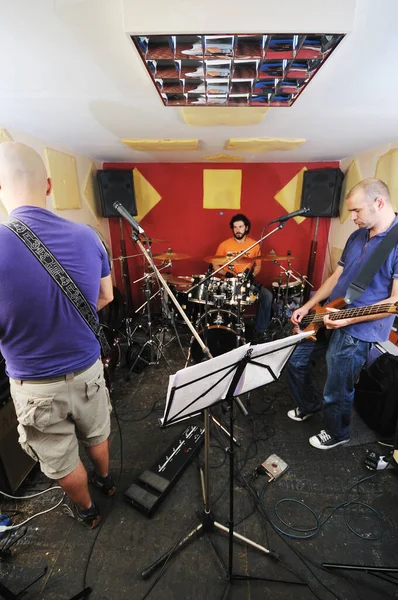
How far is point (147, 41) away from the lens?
42.6 inches

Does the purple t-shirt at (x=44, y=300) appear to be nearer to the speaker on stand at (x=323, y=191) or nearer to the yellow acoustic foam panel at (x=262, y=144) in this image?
the yellow acoustic foam panel at (x=262, y=144)

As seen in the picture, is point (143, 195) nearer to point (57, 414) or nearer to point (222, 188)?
point (222, 188)

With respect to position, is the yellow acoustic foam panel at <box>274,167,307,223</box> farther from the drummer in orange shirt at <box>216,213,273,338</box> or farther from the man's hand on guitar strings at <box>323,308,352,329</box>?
the man's hand on guitar strings at <box>323,308,352,329</box>

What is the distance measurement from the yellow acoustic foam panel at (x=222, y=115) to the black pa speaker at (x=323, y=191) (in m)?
1.77

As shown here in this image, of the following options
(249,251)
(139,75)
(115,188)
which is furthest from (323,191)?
(139,75)

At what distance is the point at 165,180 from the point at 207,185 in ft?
2.07

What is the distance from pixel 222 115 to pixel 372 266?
149 centimetres

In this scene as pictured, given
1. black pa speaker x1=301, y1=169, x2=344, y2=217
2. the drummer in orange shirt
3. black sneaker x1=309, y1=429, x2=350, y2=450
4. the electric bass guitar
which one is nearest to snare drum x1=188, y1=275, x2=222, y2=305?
the drummer in orange shirt

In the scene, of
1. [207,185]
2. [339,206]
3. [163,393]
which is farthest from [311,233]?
[163,393]

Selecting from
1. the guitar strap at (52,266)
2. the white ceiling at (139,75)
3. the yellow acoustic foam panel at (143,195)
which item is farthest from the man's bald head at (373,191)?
the yellow acoustic foam panel at (143,195)

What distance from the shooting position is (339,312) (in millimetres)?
1757

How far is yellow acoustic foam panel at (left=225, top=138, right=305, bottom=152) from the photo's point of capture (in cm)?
263

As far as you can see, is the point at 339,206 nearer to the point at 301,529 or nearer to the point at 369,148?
the point at 369,148

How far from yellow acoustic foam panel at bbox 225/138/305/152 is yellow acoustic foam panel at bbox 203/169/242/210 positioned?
89cm
